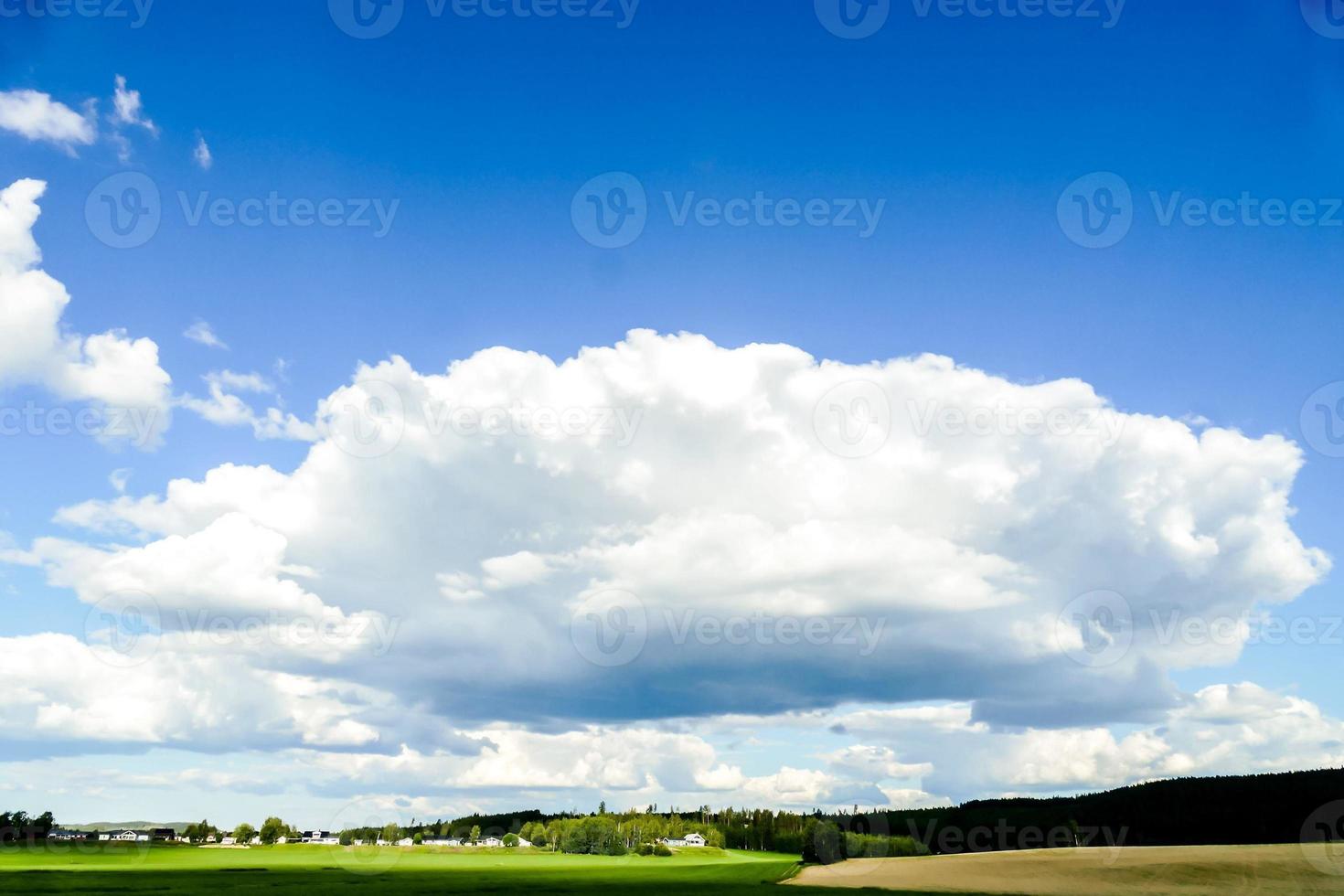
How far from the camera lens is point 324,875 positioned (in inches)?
4916

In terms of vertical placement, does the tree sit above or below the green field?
below

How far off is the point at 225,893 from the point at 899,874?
7672cm

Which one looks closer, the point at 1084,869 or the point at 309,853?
the point at 1084,869

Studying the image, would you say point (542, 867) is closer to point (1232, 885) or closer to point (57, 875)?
point (57, 875)


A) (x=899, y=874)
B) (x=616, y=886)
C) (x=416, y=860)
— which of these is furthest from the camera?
(x=416, y=860)

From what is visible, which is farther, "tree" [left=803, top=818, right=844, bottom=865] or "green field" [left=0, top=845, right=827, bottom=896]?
"tree" [left=803, top=818, right=844, bottom=865]

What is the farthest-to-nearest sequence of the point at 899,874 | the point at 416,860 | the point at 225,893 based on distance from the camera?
1. the point at 416,860
2. the point at 899,874
3. the point at 225,893

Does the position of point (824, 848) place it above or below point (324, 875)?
below

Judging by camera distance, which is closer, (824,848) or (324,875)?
(324,875)

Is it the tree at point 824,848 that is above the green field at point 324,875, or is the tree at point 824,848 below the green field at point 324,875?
below

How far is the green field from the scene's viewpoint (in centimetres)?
9794

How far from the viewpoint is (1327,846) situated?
110375mm

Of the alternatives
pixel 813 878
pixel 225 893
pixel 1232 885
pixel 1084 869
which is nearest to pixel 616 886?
pixel 813 878

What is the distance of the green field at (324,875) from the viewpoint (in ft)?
321
